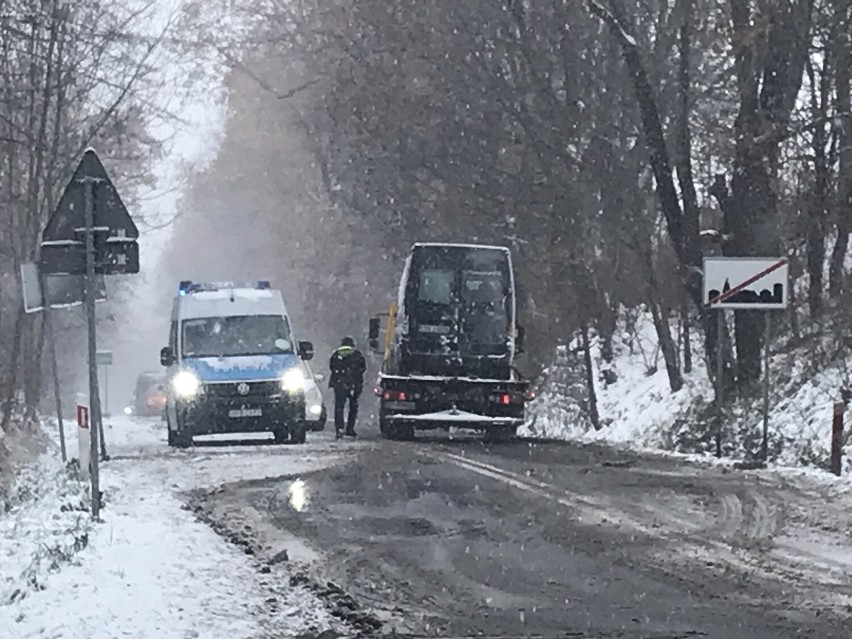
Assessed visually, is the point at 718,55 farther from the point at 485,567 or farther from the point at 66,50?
the point at 485,567

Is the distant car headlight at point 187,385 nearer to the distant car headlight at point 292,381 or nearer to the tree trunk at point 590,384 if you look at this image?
the distant car headlight at point 292,381

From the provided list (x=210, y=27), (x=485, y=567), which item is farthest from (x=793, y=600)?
(x=210, y=27)

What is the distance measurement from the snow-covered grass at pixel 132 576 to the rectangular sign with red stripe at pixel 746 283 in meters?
7.36

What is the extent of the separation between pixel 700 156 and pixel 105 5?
1127 cm

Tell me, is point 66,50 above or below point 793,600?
above

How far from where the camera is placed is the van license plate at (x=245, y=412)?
26.1 metres

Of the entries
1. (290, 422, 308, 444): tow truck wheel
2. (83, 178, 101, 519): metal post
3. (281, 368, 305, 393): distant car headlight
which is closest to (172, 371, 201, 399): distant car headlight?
(281, 368, 305, 393): distant car headlight

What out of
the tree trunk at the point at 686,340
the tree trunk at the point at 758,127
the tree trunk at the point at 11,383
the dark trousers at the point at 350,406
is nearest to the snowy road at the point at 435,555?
the tree trunk at the point at 758,127

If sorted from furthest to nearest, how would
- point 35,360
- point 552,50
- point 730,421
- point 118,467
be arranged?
point 35,360, point 552,50, point 730,421, point 118,467

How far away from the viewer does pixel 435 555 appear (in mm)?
11859

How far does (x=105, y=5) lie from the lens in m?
28.4

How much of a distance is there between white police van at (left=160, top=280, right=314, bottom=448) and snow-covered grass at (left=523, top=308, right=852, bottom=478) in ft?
19.7

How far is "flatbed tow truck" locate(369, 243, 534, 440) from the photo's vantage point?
2680 cm

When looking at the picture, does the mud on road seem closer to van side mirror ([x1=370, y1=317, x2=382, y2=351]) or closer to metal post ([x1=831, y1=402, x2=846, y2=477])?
metal post ([x1=831, y1=402, x2=846, y2=477])
